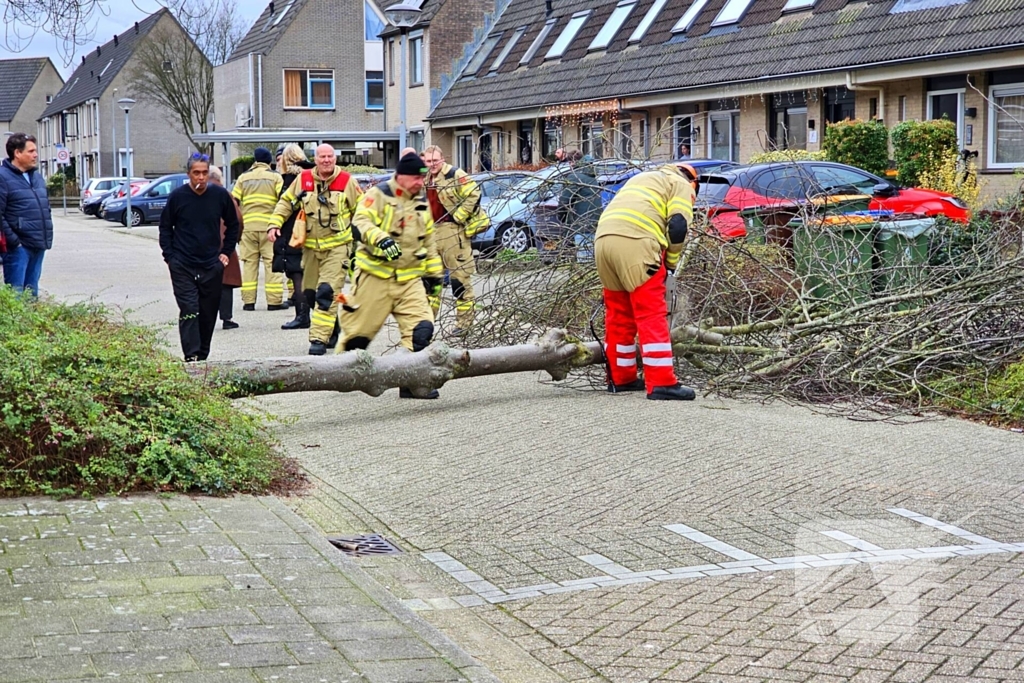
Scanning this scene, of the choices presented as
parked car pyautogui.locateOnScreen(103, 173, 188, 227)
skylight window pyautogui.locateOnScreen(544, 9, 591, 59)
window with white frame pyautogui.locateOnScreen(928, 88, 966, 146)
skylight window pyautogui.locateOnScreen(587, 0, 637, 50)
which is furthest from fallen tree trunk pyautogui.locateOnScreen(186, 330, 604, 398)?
parked car pyautogui.locateOnScreen(103, 173, 188, 227)

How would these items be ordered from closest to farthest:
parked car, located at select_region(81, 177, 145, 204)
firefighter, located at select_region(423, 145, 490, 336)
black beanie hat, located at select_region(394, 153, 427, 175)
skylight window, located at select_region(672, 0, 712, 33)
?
black beanie hat, located at select_region(394, 153, 427, 175) < firefighter, located at select_region(423, 145, 490, 336) < skylight window, located at select_region(672, 0, 712, 33) < parked car, located at select_region(81, 177, 145, 204)

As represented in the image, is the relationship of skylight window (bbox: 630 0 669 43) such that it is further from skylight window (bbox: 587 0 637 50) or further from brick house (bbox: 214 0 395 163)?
brick house (bbox: 214 0 395 163)

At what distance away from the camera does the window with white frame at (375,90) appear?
54.8 metres

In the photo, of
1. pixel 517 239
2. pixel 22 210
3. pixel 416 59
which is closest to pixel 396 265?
pixel 517 239

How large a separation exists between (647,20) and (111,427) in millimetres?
26096

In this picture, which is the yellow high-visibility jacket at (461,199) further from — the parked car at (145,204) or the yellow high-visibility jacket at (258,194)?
Result: the parked car at (145,204)

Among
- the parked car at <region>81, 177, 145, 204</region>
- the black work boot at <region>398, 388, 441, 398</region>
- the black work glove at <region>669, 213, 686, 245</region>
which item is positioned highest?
the parked car at <region>81, 177, 145, 204</region>

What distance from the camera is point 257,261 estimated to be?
16.5m

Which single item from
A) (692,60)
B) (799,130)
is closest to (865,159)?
(799,130)

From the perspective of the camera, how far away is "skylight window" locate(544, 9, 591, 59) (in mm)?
34344

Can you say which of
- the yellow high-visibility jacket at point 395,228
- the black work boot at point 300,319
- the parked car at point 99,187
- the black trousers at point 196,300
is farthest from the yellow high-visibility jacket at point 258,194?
the parked car at point 99,187

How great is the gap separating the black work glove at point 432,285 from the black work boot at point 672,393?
2014mm

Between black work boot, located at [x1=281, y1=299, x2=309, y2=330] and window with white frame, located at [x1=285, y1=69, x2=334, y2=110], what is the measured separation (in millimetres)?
40839

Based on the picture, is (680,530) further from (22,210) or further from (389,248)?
(22,210)
